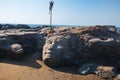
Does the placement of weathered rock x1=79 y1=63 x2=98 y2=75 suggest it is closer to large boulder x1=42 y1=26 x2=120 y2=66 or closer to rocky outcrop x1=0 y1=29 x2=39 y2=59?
large boulder x1=42 y1=26 x2=120 y2=66

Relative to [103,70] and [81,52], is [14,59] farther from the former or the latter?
[103,70]

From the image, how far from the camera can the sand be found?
10.2 metres

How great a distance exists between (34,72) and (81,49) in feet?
12.9

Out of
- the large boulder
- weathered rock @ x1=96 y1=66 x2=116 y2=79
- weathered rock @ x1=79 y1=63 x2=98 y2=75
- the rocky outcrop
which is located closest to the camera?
weathered rock @ x1=96 y1=66 x2=116 y2=79

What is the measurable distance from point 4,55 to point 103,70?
6931mm

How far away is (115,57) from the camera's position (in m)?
13.0

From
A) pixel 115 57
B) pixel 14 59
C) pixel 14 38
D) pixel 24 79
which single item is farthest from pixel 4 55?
pixel 115 57

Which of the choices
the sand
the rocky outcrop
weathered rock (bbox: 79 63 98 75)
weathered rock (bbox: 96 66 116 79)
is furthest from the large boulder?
the rocky outcrop

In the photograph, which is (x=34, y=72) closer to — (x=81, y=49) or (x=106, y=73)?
(x=81, y=49)

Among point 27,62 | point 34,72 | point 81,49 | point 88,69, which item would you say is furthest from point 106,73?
point 27,62

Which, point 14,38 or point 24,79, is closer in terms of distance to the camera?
point 24,79

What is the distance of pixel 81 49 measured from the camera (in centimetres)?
1316

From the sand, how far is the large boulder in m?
0.66

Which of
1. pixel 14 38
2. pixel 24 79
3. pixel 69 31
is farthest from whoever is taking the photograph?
pixel 14 38
